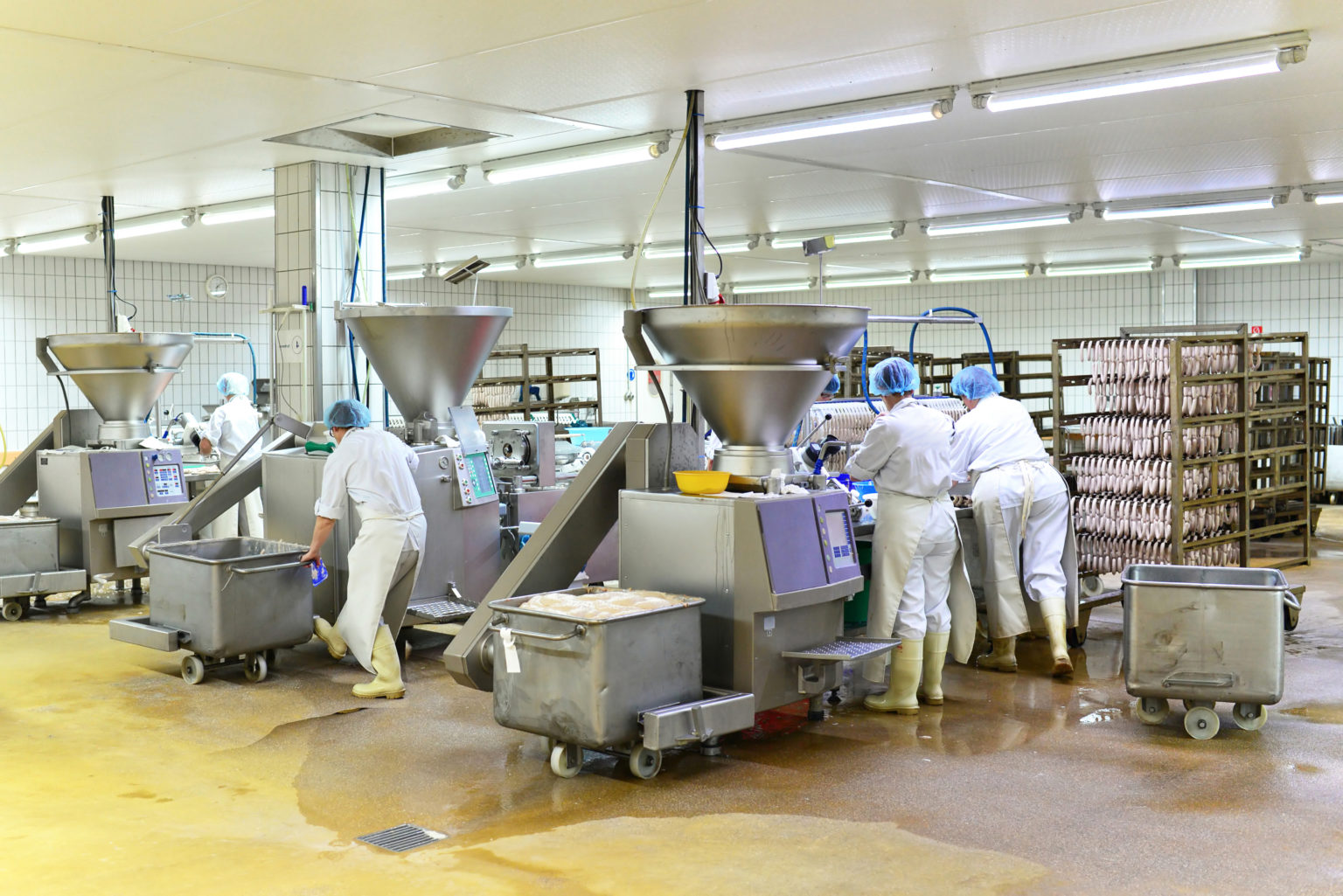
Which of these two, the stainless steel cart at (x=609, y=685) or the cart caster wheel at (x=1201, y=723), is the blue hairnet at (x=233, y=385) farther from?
the cart caster wheel at (x=1201, y=723)

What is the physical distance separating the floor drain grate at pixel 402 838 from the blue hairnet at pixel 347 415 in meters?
2.63

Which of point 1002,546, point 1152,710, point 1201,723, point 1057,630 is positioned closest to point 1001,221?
point 1002,546

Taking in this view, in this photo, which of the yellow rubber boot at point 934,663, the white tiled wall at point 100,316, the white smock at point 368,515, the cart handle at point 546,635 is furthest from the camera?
the white tiled wall at point 100,316

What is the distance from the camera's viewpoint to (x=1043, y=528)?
6.51 meters

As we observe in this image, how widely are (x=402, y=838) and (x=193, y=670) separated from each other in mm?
2761

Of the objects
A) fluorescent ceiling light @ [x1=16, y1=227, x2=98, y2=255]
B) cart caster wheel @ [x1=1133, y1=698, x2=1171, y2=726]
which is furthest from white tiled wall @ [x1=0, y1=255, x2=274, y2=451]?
cart caster wheel @ [x1=1133, y1=698, x2=1171, y2=726]

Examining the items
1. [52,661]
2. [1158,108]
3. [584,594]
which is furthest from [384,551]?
[1158,108]

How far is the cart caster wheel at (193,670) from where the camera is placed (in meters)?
6.16

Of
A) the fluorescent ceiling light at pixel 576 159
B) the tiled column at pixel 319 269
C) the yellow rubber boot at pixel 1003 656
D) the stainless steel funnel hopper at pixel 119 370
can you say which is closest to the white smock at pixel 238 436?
the stainless steel funnel hopper at pixel 119 370

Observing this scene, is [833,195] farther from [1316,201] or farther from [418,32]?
[418,32]

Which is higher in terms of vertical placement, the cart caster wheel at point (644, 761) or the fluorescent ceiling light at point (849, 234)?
the fluorescent ceiling light at point (849, 234)

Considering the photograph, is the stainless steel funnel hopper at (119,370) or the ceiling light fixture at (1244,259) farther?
the ceiling light fixture at (1244,259)

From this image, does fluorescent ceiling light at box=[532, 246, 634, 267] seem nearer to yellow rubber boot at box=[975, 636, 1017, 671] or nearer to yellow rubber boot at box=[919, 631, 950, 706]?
yellow rubber boot at box=[975, 636, 1017, 671]

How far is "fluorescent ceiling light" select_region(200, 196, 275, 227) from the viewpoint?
9.38 metres
